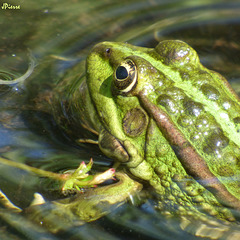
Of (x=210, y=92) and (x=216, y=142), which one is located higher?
(x=210, y=92)

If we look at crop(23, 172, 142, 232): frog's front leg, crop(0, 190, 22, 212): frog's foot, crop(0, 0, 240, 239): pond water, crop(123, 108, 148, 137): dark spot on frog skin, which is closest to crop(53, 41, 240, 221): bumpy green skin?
crop(123, 108, 148, 137): dark spot on frog skin

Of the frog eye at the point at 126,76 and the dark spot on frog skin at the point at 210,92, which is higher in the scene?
the frog eye at the point at 126,76

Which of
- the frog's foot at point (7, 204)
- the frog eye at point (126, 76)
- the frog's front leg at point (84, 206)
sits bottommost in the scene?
the frog's front leg at point (84, 206)

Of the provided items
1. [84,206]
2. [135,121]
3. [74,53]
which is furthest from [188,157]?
[74,53]

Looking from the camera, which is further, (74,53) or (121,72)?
(74,53)

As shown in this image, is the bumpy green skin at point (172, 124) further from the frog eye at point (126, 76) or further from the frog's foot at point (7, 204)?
the frog's foot at point (7, 204)

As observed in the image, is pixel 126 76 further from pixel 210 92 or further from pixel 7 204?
pixel 7 204

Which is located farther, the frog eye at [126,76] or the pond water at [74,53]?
the pond water at [74,53]

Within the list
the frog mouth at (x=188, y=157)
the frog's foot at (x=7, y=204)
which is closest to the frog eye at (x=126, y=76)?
the frog mouth at (x=188, y=157)

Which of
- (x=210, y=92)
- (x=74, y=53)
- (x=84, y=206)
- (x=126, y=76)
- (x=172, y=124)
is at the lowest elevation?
(x=84, y=206)
